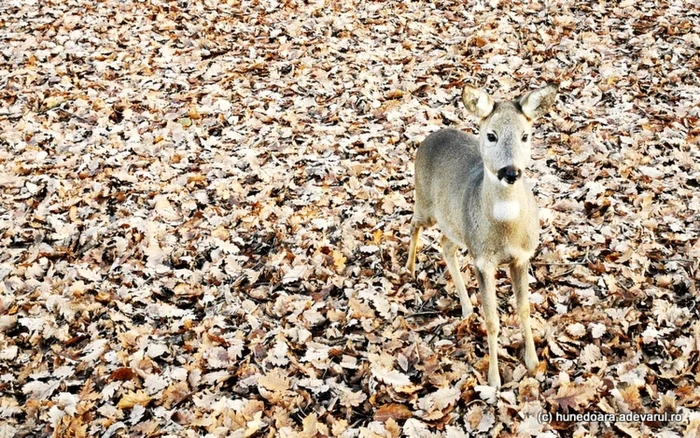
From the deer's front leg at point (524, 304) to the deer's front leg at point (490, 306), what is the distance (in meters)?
0.16

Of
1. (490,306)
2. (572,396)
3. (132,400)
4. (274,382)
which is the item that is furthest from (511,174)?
(132,400)

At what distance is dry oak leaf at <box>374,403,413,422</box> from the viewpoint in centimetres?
418

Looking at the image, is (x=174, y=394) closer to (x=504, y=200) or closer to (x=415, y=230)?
(x=415, y=230)

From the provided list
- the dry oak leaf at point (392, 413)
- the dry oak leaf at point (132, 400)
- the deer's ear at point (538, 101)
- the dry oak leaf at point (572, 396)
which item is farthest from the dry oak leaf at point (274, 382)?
the deer's ear at point (538, 101)

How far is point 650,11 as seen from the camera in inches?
421

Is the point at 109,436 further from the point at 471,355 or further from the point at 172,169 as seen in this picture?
the point at 172,169

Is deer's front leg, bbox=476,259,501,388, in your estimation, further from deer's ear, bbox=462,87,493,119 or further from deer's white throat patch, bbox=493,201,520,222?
deer's ear, bbox=462,87,493,119

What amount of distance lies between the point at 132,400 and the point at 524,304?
305 cm

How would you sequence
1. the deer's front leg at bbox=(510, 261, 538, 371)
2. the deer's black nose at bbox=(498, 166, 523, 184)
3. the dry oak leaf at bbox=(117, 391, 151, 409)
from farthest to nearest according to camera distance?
the dry oak leaf at bbox=(117, 391, 151, 409) < the deer's front leg at bbox=(510, 261, 538, 371) < the deer's black nose at bbox=(498, 166, 523, 184)

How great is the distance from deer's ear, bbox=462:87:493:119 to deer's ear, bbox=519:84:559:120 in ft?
0.72

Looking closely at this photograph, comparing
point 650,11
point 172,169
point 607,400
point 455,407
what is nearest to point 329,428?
point 455,407

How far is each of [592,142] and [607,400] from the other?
4320mm

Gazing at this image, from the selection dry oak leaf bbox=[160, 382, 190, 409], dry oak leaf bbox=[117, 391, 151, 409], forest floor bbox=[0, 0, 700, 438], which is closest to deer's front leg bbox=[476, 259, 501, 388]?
forest floor bbox=[0, 0, 700, 438]

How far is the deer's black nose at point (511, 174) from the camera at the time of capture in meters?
3.61
